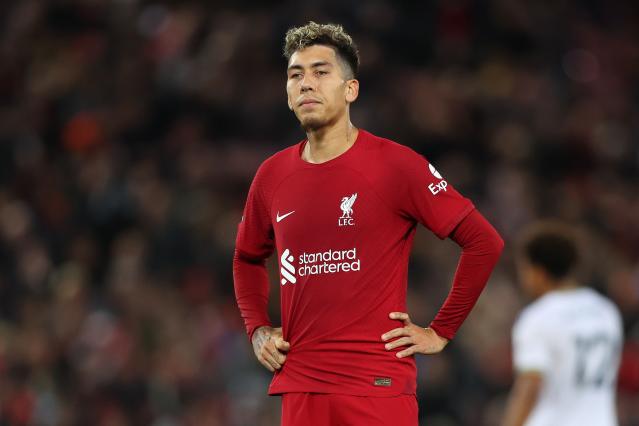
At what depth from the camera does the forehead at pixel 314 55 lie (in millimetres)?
4758

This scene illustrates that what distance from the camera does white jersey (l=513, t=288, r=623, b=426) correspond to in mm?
6043

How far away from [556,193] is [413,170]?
6989 mm

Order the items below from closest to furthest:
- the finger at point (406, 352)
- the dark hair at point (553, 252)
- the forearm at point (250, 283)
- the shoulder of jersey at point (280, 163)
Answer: the finger at point (406, 352)
the shoulder of jersey at point (280, 163)
the forearm at point (250, 283)
the dark hair at point (553, 252)

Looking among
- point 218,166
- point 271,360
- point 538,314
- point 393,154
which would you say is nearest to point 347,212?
point 393,154

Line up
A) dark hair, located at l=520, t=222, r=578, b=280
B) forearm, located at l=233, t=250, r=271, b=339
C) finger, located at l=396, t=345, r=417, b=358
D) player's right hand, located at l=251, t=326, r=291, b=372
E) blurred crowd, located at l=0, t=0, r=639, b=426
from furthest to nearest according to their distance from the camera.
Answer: blurred crowd, located at l=0, t=0, r=639, b=426, dark hair, located at l=520, t=222, r=578, b=280, forearm, located at l=233, t=250, r=271, b=339, player's right hand, located at l=251, t=326, r=291, b=372, finger, located at l=396, t=345, r=417, b=358

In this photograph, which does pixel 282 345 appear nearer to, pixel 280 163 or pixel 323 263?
pixel 323 263

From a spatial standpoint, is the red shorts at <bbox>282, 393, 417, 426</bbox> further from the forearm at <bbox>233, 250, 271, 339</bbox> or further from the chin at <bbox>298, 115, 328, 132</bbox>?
the chin at <bbox>298, 115, 328, 132</bbox>

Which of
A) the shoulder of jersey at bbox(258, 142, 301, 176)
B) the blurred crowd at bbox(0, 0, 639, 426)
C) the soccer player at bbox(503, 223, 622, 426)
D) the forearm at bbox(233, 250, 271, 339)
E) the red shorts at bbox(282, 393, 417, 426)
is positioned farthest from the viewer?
the blurred crowd at bbox(0, 0, 639, 426)

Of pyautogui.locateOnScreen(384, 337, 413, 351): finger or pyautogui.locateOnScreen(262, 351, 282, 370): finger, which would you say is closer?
pyautogui.locateOnScreen(384, 337, 413, 351): finger

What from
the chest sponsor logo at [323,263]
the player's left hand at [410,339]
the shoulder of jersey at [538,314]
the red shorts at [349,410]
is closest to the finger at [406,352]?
the player's left hand at [410,339]

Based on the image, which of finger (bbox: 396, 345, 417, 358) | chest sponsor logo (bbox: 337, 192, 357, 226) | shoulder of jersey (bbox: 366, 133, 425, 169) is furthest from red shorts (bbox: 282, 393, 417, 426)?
shoulder of jersey (bbox: 366, 133, 425, 169)

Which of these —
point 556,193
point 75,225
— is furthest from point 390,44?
point 75,225

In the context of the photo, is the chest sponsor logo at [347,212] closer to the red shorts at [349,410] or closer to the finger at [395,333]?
the finger at [395,333]

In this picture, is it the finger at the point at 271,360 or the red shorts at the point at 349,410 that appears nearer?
the red shorts at the point at 349,410
